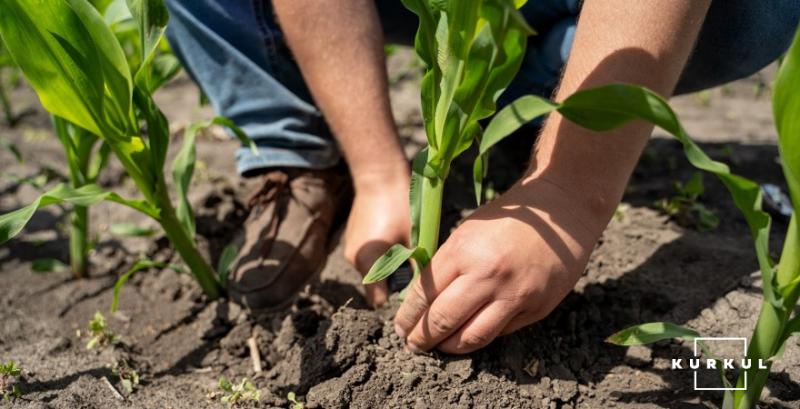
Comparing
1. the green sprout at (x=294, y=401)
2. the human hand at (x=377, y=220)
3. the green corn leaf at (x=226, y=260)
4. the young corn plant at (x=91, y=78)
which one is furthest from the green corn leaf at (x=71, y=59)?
the green sprout at (x=294, y=401)

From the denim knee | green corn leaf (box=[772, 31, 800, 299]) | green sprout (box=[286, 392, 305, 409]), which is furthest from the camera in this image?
the denim knee

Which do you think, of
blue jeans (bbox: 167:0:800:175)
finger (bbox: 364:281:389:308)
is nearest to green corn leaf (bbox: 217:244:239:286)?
blue jeans (bbox: 167:0:800:175)

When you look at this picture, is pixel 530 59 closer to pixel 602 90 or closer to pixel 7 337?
pixel 602 90

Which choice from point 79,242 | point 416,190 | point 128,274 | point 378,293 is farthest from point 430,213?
point 79,242

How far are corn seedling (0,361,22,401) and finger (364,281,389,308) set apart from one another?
0.68 m

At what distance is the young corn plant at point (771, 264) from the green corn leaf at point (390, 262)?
0.35 m

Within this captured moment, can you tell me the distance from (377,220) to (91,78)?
0.61 m

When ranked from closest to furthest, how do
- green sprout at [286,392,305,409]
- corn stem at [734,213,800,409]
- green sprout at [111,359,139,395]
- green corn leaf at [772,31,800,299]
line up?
green corn leaf at [772,31,800,299] < corn stem at [734,213,800,409] < green sprout at [286,392,305,409] < green sprout at [111,359,139,395]

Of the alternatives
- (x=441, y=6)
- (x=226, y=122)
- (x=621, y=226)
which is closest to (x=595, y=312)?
(x=621, y=226)

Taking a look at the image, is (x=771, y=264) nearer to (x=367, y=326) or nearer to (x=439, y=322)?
(x=439, y=322)

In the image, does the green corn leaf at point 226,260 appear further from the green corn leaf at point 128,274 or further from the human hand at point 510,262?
the human hand at point 510,262

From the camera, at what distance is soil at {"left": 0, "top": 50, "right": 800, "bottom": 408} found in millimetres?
1267

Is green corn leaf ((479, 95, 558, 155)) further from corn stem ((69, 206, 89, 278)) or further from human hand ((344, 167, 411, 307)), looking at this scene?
corn stem ((69, 206, 89, 278))

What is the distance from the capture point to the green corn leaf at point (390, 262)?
1185mm
